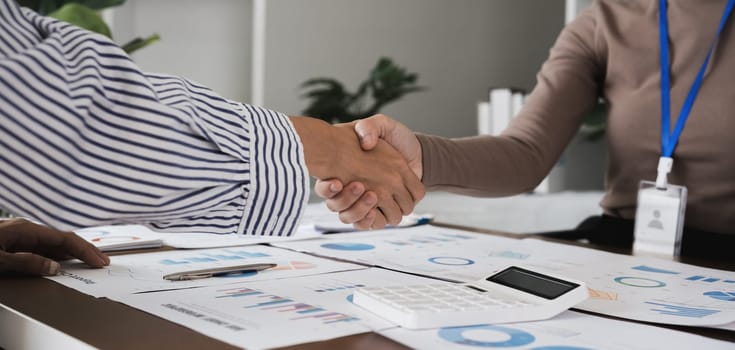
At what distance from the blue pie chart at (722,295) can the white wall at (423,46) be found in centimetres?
344

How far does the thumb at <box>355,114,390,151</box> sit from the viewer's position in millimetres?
1069

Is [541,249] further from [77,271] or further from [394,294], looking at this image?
[77,271]

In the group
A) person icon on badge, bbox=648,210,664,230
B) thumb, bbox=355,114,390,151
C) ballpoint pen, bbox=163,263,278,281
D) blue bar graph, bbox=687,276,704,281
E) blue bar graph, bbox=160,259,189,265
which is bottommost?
blue bar graph, bbox=160,259,189,265

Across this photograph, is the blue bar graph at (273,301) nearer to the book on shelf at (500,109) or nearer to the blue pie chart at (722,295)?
the blue pie chart at (722,295)

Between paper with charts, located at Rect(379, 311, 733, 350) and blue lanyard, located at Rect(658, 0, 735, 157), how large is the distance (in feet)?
2.46

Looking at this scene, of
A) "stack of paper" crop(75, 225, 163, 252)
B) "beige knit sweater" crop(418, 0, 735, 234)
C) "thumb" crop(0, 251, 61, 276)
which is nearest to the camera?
"thumb" crop(0, 251, 61, 276)

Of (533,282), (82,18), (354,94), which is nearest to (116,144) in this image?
(533,282)

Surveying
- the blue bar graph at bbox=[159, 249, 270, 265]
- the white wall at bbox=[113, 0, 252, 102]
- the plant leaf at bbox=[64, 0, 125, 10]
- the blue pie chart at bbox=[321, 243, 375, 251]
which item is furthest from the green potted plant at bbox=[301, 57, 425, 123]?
the blue bar graph at bbox=[159, 249, 270, 265]

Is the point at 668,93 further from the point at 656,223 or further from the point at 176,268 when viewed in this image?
the point at 176,268

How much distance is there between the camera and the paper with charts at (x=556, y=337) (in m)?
0.55

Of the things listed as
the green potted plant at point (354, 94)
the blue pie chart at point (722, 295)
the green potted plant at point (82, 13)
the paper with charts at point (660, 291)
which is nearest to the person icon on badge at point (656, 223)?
the paper with charts at point (660, 291)

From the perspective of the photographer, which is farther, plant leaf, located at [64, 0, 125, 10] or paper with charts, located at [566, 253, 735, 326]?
plant leaf, located at [64, 0, 125, 10]

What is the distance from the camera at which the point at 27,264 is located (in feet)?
2.52

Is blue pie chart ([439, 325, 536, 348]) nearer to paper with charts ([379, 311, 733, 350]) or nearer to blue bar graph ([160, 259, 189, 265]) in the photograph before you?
paper with charts ([379, 311, 733, 350])
